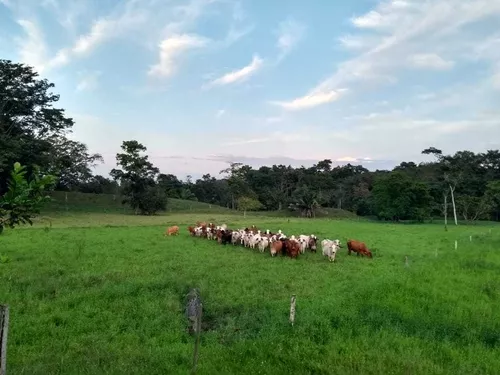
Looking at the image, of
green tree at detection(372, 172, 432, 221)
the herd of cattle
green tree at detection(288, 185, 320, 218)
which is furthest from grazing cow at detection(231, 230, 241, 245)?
green tree at detection(288, 185, 320, 218)

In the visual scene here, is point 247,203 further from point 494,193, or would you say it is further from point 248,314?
point 248,314

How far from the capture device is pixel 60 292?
13.3 metres

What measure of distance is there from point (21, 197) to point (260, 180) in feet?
314

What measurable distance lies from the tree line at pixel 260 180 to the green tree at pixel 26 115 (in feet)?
0.37

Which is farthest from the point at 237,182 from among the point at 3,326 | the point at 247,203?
the point at 3,326

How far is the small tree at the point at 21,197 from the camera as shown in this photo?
157 inches

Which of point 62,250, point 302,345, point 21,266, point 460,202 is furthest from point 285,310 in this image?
point 460,202

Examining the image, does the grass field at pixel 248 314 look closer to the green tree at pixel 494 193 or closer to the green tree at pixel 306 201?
the green tree at pixel 306 201

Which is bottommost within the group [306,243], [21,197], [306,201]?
[306,243]

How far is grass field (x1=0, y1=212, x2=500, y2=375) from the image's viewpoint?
8.53 meters

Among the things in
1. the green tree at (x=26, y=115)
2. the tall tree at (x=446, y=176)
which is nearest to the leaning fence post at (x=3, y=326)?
the green tree at (x=26, y=115)

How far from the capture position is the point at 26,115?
5681 centimetres

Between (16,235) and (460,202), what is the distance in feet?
229

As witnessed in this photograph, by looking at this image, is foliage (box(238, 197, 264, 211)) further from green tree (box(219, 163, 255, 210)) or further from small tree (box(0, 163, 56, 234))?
small tree (box(0, 163, 56, 234))
